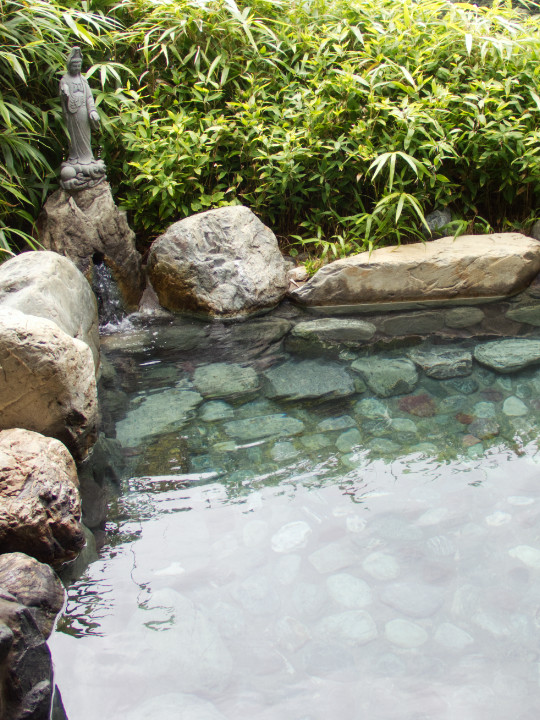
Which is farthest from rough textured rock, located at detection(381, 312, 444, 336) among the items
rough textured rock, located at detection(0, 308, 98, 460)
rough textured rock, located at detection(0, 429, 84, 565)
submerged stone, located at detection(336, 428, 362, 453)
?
rough textured rock, located at detection(0, 429, 84, 565)

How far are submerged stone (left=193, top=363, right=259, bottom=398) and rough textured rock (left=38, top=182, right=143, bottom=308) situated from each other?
1.24 meters

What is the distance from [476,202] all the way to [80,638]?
4.55 metres

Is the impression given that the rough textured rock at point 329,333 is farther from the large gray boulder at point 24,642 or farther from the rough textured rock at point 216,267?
the large gray boulder at point 24,642

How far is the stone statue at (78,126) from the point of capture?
14.1 ft

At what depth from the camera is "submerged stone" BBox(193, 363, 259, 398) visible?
11.6ft

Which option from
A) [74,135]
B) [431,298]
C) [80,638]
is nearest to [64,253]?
[74,135]

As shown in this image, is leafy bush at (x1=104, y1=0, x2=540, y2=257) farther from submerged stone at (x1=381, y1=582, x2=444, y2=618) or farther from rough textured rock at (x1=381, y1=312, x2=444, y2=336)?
submerged stone at (x1=381, y1=582, x2=444, y2=618)

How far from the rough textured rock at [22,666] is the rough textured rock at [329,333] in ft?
8.58

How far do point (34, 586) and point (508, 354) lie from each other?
2.96 metres

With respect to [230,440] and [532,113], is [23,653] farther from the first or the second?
[532,113]

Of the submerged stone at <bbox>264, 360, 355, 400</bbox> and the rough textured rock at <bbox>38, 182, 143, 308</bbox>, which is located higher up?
the rough textured rock at <bbox>38, 182, 143, 308</bbox>

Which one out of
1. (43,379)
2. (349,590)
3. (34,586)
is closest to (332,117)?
(43,379)

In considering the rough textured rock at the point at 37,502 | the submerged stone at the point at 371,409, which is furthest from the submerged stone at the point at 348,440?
the rough textured rock at the point at 37,502

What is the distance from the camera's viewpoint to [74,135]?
446 centimetres
